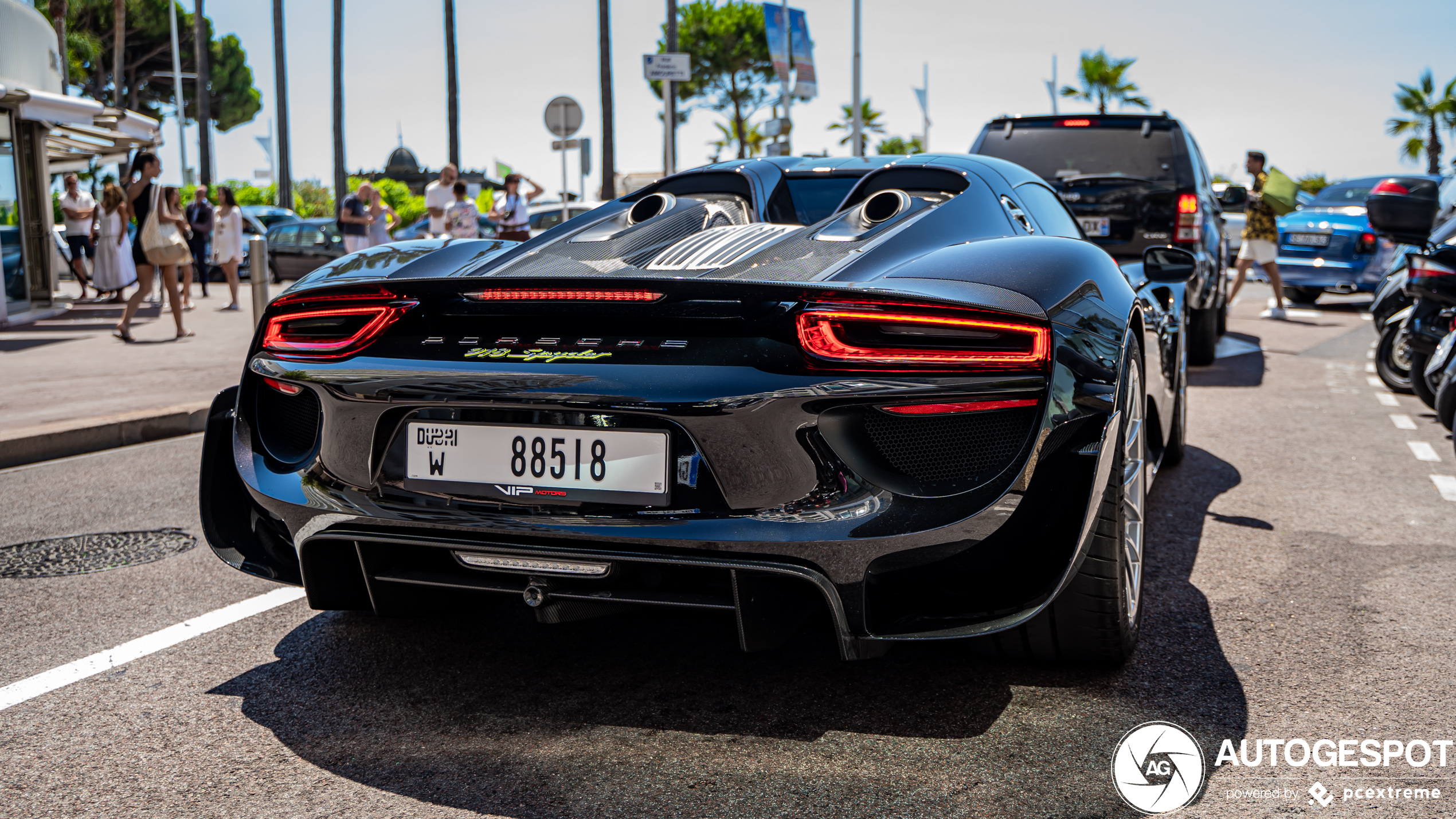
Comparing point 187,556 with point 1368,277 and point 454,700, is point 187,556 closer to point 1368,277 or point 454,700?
point 454,700

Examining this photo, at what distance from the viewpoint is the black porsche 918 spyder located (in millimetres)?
2350

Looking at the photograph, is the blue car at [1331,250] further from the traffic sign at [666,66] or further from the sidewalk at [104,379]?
the sidewalk at [104,379]

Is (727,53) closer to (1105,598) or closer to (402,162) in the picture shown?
(402,162)

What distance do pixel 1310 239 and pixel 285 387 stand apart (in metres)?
15.0

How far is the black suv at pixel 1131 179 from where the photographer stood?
880 centimetres

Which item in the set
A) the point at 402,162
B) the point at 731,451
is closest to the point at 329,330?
the point at 731,451

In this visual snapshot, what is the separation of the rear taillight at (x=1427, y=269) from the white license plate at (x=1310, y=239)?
8.31 metres

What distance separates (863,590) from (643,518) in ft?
1.49

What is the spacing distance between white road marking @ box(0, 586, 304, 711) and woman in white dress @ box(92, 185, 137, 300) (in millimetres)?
12900

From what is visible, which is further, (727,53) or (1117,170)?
(727,53)

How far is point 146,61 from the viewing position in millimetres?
60000

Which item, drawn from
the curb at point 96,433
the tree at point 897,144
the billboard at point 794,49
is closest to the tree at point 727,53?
the tree at point 897,144

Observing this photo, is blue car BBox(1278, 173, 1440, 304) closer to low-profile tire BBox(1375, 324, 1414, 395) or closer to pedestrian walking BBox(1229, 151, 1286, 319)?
pedestrian walking BBox(1229, 151, 1286, 319)

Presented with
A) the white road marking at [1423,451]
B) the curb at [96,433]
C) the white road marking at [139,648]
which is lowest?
the white road marking at [139,648]
